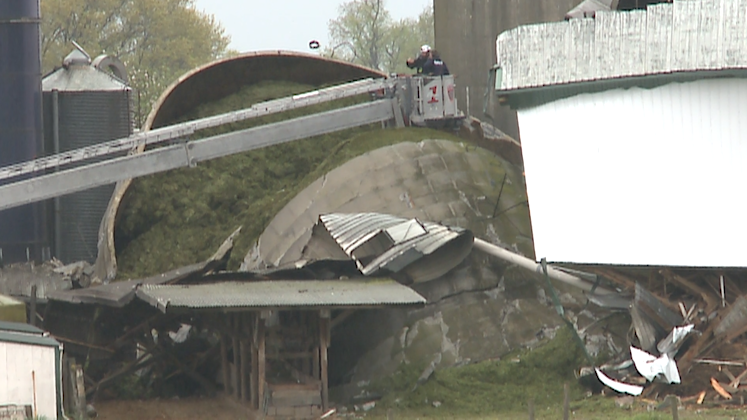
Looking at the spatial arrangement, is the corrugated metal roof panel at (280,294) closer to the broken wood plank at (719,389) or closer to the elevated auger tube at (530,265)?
the elevated auger tube at (530,265)

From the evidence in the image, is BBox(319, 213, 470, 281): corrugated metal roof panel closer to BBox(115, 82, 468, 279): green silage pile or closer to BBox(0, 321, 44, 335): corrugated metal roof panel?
BBox(115, 82, 468, 279): green silage pile

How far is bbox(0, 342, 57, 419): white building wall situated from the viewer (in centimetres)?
2055

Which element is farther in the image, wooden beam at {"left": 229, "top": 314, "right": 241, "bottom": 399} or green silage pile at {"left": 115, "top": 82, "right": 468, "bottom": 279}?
green silage pile at {"left": 115, "top": 82, "right": 468, "bottom": 279}

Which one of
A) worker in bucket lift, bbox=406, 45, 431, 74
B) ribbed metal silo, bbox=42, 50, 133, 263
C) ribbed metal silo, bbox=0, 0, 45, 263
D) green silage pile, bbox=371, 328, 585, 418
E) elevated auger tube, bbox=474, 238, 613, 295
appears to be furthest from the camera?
ribbed metal silo, bbox=42, 50, 133, 263

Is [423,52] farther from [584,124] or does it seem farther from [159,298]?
[159,298]

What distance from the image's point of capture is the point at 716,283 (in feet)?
76.8

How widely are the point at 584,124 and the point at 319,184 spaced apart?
6298mm

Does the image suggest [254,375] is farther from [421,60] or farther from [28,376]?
[421,60]

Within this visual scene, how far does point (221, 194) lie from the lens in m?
31.6

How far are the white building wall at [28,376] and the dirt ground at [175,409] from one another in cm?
381

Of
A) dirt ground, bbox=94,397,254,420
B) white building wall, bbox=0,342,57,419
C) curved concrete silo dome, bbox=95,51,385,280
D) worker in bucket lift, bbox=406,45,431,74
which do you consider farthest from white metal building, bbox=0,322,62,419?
worker in bucket lift, bbox=406,45,431,74

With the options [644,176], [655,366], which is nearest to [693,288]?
[655,366]

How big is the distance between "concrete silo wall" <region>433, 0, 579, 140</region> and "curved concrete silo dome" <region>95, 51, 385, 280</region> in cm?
360

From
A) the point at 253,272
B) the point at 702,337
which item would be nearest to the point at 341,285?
the point at 253,272
